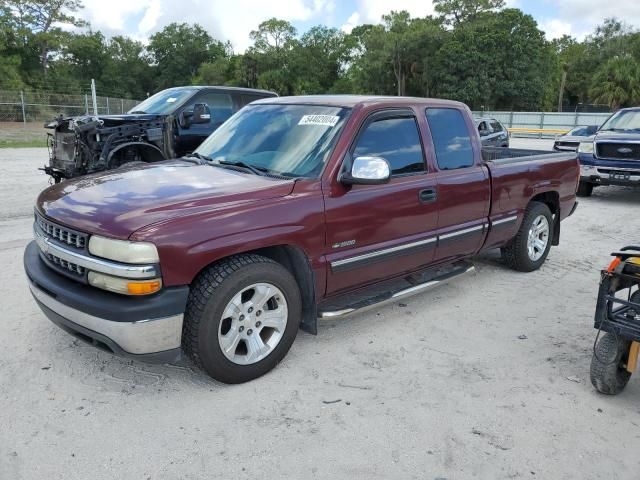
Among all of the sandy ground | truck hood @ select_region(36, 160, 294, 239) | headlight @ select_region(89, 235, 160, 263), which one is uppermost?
truck hood @ select_region(36, 160, 294, 239)

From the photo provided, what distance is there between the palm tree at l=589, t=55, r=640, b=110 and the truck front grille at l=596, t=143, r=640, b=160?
42439 millimetres

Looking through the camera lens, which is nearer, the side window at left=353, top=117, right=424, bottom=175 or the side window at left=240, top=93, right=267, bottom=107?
the side window at left=353, top=117, right=424, bottom=175

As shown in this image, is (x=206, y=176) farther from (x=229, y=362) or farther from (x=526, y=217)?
(x=526, y=217)

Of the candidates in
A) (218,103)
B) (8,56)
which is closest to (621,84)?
(218,103)

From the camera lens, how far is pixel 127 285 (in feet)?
9.70

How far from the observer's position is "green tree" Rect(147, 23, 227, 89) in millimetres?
95000

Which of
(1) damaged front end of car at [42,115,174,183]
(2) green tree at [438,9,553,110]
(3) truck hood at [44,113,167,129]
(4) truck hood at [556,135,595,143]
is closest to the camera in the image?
(1) damaged front end of car at [42,115,174,183]

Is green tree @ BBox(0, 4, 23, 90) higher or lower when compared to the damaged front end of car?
higher

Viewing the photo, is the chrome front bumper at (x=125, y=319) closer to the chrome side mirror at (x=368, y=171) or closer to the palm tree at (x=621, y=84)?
the chrome side mirror at (x=368, y=171)

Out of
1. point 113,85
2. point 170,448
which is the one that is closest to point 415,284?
point 170,448

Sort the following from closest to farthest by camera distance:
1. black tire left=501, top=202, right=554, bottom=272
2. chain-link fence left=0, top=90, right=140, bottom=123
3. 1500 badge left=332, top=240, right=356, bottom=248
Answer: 1500 badge left=332, top=240, right=356, bottom=248 < black tire left=501, top=202, right=554, bottom=272 < chain-link fence left=0, top=90, right=140, bottom=123

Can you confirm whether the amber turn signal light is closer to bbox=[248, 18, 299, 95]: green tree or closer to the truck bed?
the truck bed

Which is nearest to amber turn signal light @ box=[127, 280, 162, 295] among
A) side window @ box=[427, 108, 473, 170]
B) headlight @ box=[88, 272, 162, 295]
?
headlight @ box=[88, 272, 162, 295]

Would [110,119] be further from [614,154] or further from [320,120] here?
[614,154]
